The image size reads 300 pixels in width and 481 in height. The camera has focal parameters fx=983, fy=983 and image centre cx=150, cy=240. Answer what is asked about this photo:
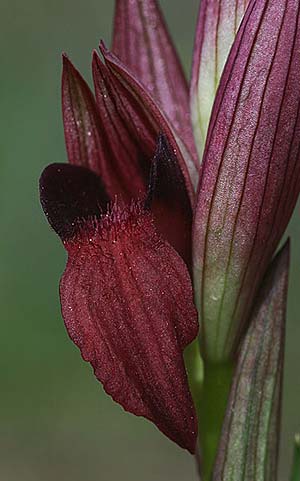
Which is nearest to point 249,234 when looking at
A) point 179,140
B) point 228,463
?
point 179,140

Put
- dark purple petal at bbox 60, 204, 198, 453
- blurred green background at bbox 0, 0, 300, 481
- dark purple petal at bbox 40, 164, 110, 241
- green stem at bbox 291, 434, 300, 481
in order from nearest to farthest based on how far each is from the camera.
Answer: dark purple petal at bbox 60, 204, 198, 453
dark purple petal at bbox 40, 164, 110, 241
green stem at bbox 291, 434, 300, 481
blurred green background at bbox 0, 0, 300, 481

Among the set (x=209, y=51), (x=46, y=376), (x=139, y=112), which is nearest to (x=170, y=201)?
(x=139, y=112)

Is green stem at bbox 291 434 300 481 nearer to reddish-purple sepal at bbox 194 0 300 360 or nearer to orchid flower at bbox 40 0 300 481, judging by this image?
orchid flower at bbox 40 0 300 481

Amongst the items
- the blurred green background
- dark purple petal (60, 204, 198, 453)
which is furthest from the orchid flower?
the blurred green background

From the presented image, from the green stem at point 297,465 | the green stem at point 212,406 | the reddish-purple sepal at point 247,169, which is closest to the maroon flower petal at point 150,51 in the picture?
the reddish-purple sepal at point 247,169

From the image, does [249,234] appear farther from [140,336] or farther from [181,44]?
[181,44]

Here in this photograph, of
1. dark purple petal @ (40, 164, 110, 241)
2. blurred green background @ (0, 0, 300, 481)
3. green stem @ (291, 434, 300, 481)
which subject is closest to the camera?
dark purple petal @ (40, 164, 110, 241)

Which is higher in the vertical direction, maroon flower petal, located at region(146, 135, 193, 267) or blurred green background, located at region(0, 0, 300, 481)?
maroon flower petal, located at region(146, 135, 193, 267)
